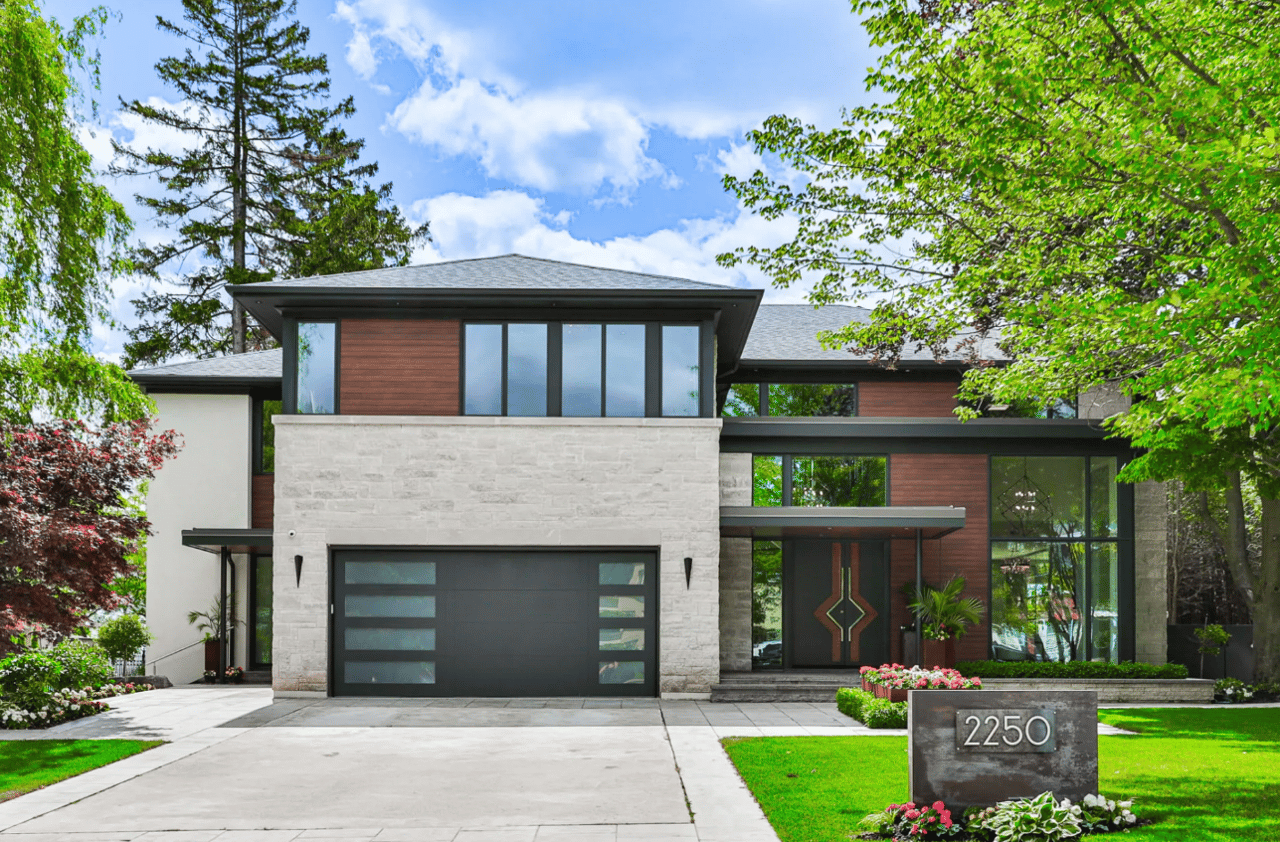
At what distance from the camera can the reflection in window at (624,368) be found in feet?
54.0

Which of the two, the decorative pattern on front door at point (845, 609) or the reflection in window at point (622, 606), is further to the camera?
the decorative pattern on front door at point (845, 609)

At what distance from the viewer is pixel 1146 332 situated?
30.5 feet

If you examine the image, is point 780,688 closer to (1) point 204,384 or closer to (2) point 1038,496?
(2) point 1038,496

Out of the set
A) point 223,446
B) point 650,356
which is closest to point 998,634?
point 650,356

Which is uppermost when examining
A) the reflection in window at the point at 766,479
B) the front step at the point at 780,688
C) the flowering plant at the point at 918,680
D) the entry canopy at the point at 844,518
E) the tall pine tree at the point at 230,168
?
the tall pine tree at the point at 230,168

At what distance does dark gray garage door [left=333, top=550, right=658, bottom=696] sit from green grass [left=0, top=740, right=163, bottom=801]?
179 inches

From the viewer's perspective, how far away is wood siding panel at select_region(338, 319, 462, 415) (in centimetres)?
1641

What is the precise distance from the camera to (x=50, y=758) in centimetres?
1092

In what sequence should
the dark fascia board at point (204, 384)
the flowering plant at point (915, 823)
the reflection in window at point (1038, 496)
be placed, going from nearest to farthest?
the flowering plant at point (915, 823) → the reflection in window at point (1038, 496) → the dark fascia board at point (204, 384)

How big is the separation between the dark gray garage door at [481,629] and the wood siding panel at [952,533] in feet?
16.8

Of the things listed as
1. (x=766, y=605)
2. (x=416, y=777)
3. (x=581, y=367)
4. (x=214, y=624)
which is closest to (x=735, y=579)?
(x=766, y=605)

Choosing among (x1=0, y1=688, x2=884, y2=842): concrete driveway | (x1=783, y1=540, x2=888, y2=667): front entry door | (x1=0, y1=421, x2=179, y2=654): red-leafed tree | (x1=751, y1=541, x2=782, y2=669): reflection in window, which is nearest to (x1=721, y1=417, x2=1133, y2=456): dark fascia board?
(x1=783, y1=540, x2=888, y2=667): front entry door

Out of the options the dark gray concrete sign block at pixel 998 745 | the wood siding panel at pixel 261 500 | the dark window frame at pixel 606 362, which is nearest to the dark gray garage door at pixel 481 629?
A: the dark window frame at pixel 606 362

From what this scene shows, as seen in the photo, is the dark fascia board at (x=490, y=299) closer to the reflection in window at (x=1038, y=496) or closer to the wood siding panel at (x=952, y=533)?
the wood siding panel at (x=952, y=533)
